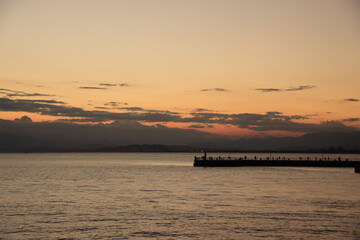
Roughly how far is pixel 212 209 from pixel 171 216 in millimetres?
5715

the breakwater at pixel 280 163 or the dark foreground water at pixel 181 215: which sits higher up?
the breakwater at pixel 280 163

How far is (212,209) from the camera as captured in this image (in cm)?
4547

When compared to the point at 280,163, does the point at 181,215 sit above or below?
below

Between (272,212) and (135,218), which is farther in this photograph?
(272,212)

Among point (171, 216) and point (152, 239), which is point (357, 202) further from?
point (152, 239)

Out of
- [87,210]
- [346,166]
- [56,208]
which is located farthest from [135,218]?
[346,166]

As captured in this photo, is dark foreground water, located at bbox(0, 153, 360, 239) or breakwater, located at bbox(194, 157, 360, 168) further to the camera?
breakwater, located at bbox(194, 157, 360, 168)

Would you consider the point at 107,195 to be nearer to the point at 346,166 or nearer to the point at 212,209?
the point at 212,209

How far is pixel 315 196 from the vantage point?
57.9 metres

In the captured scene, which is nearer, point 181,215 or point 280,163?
point 181,215

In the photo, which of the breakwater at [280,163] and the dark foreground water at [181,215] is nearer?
the dark foreground water at [181,215]

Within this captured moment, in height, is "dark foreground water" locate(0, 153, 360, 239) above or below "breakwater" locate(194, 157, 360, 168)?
below

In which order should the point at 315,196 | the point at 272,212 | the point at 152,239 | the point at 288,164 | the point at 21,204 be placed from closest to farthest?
the point at 152,239 → the point at 272,212 → the point at 21,204 → the point at 315,196 → the point at 288,164

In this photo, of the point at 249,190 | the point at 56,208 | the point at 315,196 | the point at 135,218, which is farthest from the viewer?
the point at 249,190
